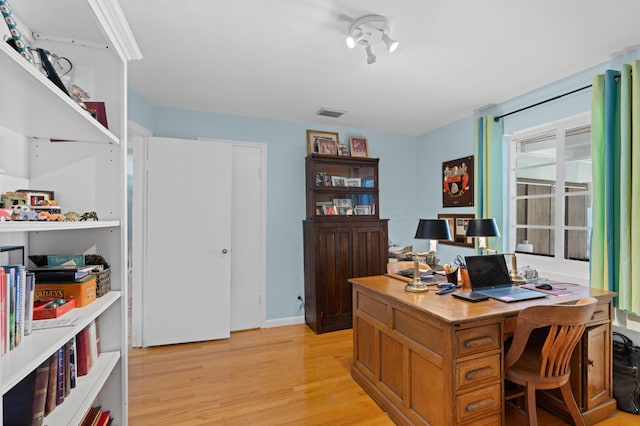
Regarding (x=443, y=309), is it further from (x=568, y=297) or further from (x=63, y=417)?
(x=63, y=417)

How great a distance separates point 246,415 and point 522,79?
352 cm

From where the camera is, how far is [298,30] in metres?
2.02

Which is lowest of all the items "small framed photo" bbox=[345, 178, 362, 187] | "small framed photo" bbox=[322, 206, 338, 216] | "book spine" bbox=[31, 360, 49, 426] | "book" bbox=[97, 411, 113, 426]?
"book" bbox=[97, 411, 113, 426]

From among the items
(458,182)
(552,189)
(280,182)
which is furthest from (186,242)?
(552,189)

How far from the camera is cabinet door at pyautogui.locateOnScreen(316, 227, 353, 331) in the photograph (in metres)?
A: 3.61

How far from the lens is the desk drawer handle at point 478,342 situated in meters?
1.65

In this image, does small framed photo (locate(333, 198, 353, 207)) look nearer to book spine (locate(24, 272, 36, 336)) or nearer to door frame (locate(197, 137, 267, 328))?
door frame (locate(197, 137, 267, 328))

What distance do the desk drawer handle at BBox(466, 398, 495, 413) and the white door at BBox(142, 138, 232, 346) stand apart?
2.57m

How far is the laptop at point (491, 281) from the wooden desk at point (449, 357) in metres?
0.10

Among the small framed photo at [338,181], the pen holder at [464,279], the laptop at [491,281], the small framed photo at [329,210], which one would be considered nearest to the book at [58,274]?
the laptop at [491,281]

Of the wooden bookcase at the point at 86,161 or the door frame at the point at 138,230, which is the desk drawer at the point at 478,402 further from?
the door frame at the point at 138,230

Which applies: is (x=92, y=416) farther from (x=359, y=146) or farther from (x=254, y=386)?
(x=359, y=146)

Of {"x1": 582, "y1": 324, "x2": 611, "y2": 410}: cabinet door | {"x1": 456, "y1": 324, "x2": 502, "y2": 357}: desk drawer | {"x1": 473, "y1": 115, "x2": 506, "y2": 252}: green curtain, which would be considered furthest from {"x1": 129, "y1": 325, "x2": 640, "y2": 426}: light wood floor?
{"x1": 473, "y1": 115, "x2": 506, "y2": 252}: green curtain

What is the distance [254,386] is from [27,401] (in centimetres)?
169
